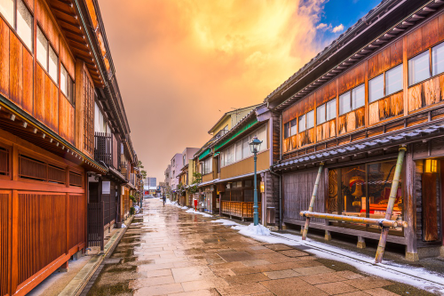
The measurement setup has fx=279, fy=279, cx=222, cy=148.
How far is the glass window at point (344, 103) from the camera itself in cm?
1166

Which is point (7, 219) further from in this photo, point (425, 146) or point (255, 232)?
point (255, 232)

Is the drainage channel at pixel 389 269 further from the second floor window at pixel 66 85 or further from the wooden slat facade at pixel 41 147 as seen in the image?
the second floor window at pixel 66 85

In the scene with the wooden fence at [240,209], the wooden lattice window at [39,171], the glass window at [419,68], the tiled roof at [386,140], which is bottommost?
the wooden fence at [240,209]

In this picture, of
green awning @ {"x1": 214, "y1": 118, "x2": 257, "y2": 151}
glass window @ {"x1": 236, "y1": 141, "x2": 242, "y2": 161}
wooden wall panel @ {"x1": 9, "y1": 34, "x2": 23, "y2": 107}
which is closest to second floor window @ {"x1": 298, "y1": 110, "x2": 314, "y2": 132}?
green awning @ {"x1": 214, "y1": 118, "x2": 257, "y2": 151}

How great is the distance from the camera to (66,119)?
846 cm

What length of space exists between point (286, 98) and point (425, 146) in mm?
9359

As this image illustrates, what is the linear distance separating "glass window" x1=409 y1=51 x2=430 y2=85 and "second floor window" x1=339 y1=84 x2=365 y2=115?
210 centimetres

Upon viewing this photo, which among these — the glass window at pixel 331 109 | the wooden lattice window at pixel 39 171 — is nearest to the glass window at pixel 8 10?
the wooden lattice window at pixel 39 171

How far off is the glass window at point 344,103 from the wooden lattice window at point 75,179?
10656 millimetres

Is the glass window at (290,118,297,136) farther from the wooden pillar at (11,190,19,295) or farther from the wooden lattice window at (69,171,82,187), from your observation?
the wooden pillar at (11,190,19,295)

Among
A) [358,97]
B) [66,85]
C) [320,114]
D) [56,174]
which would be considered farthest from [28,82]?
[320,114]

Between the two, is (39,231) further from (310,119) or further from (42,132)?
(310,119)

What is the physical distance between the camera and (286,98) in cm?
1673

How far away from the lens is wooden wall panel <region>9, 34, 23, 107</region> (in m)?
5.09
